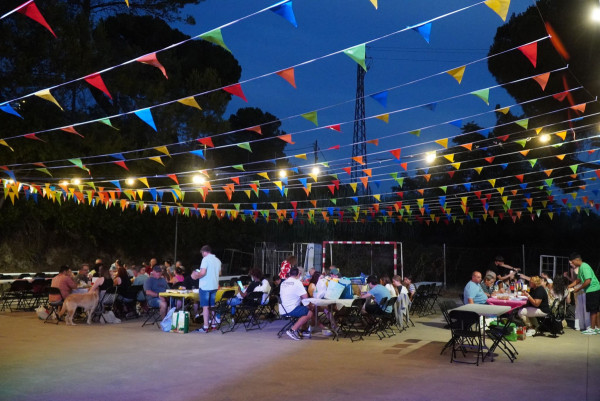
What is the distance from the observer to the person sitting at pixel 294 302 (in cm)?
948

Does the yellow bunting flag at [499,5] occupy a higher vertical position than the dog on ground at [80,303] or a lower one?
higher

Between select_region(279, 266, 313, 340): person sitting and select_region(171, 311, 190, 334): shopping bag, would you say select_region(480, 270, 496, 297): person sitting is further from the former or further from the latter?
select_region(171, 311, 190, 334): shopping bag

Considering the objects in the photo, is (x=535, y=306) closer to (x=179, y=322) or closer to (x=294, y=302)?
(x=294, y=302)

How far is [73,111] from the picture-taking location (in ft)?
58.5

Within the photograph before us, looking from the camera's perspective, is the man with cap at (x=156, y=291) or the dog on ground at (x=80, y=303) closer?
the dog on ground at (x=80, y=303)

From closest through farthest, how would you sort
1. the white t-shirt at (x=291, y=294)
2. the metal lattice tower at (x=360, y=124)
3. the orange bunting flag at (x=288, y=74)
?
1. the orange bunting flag at (x=288, y=74)
2. the white t-shirt at (x=291, y=294)
3. the metal lattice tower at (x=360, y=124)

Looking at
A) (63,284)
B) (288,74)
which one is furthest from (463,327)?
(63,284)

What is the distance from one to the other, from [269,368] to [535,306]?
556 cm

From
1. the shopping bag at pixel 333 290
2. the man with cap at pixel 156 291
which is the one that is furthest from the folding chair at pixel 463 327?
the man with cap at pixel 156 291

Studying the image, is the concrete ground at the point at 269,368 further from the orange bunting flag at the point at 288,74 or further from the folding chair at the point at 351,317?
the orange bunting flag at the point at 288,74

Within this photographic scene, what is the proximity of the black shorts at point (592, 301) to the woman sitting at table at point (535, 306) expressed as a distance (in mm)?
1005

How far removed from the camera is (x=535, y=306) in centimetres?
1003

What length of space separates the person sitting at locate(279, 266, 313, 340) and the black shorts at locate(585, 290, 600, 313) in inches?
208

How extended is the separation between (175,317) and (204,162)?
13068mm
